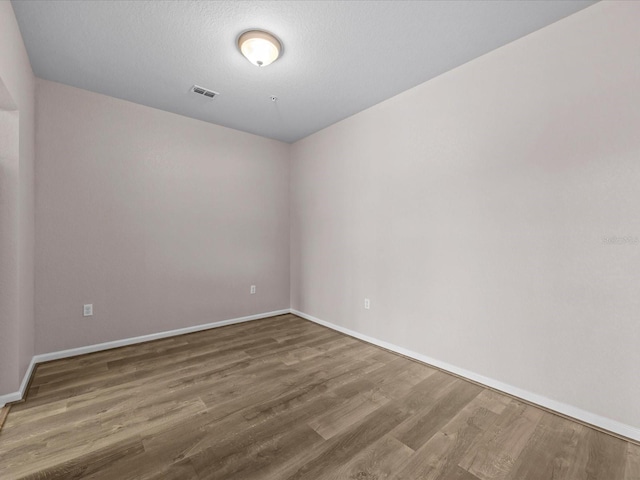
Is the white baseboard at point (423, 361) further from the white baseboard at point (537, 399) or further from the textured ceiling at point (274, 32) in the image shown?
the textured ceiling at point (274, 32)

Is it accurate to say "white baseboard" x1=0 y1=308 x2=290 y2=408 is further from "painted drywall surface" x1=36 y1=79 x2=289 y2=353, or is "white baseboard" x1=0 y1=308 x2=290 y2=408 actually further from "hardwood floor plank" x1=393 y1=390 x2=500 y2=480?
"hardwood floor plank" x1=393 y1=390 x2=500 y2=480

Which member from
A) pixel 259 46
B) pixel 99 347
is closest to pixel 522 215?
pixel 259 46

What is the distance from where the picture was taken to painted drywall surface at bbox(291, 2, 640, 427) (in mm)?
1764

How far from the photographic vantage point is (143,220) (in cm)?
324

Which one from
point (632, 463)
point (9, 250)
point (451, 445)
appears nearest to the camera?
point (632, 463)

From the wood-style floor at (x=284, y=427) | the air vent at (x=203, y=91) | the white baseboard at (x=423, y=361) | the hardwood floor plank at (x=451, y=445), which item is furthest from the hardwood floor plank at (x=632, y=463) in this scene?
the air vent at (x=203, y=91)

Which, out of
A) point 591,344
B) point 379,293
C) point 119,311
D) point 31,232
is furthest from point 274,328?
point 591,344

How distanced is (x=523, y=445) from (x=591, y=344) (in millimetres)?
818

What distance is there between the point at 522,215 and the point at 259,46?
238 centimetres

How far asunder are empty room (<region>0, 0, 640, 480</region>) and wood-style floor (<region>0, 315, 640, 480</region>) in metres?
0.02

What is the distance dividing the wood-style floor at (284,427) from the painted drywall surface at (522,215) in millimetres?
360

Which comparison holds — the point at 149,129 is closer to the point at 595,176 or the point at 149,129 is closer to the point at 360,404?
the point at 360,404

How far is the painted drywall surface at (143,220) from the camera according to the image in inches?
108

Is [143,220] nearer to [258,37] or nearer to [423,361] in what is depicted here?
[258,37]
